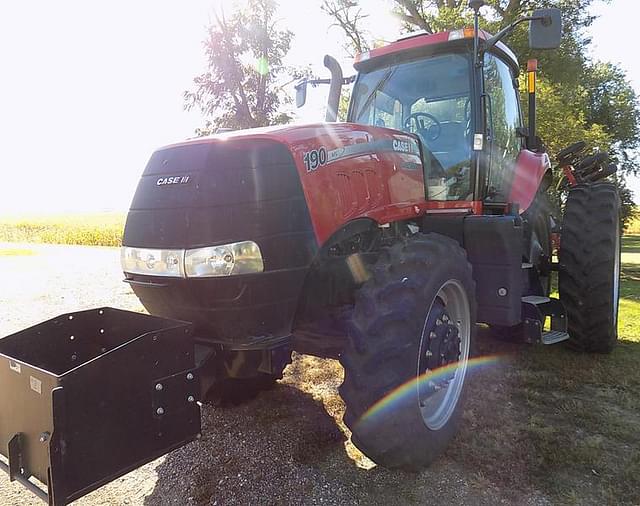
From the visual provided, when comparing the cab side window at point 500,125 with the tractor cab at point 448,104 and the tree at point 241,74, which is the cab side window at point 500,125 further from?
the tree at point 241,74

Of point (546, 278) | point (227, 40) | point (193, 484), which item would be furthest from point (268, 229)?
point (227, 40)

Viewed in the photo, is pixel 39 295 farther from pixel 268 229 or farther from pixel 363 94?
pixel 268 229

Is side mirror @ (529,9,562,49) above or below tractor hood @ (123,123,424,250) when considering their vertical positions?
above

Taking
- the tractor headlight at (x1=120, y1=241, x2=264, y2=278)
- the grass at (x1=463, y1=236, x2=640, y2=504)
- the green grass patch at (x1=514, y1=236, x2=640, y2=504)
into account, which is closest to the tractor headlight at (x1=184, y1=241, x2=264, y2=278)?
the tractor headlight at (x1=120, y1=241, x2=264, y2=278)

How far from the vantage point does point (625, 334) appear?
17.0ft

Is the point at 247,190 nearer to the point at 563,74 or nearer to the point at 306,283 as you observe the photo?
the point at 306,283

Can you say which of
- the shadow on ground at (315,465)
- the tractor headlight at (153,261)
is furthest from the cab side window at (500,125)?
the tractor headlight at (153,261)

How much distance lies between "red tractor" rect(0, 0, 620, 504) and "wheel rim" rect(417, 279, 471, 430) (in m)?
0.01

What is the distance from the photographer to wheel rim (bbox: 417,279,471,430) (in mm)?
2549

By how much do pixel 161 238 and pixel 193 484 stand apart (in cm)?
128

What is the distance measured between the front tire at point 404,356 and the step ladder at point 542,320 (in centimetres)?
107

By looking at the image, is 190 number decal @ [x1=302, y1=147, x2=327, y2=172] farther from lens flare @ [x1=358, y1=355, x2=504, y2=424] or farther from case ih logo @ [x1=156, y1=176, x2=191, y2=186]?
lens flare @ [x1=358, y1=355, x2=504, y2=424]

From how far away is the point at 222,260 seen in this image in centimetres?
212

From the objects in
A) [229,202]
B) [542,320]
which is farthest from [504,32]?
[229,202]
